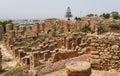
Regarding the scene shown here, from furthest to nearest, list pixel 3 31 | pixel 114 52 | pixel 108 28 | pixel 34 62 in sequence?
pixel 3 31, pixel 108 28, pixel 34 62, pixel 114 52

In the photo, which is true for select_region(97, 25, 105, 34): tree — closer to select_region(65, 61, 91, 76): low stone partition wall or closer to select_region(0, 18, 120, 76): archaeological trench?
select_region(0, 18, 120, 76): archaeological trench

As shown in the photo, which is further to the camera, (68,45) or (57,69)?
(68,45)

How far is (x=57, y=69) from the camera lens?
1036 cm

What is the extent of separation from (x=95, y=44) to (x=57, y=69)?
187 centimetres

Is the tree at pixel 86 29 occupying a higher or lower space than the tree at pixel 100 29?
lower

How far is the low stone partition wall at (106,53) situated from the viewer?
916cm

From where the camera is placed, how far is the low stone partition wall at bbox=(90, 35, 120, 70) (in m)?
9.16

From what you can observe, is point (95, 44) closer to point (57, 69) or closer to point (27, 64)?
point (57, 69)

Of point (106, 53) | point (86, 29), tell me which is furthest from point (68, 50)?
point (86, 29)

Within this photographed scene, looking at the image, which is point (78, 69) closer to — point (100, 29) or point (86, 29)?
point (100, 29)

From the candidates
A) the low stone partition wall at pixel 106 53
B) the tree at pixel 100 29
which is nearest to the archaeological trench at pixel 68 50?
the low stone partition wall at pixel 106 53

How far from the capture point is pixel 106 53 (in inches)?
364

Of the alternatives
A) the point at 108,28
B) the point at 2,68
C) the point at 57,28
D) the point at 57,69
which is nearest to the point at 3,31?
the point at 57,28

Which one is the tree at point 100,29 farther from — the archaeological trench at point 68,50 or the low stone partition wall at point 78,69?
the low stone partition wall at point 78,69
